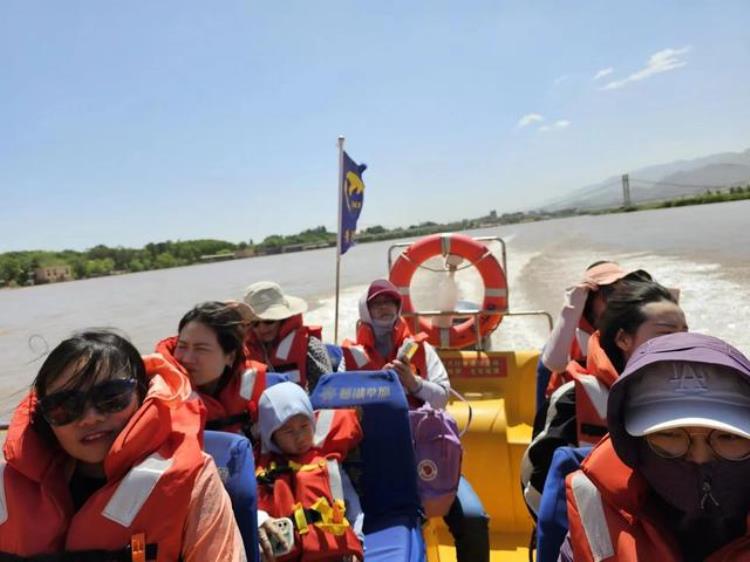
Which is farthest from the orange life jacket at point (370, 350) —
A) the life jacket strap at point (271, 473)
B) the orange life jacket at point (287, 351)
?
the life jacket strap at point (271, 473)

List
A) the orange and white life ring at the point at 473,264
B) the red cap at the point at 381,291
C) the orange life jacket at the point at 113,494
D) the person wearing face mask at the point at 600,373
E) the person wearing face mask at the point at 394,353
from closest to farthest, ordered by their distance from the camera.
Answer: the orange life jacket at the point at 113,494 → the person wearing face mask at the point at 600,373 → the person wearing face mask at the point at 394,353 → the red cap at the point at 381,291 → the orange and white life ring at the point at 473,264

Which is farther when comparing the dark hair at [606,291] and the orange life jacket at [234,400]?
the dark hair at [606,291]

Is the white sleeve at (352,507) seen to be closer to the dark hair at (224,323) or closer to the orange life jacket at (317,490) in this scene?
the orange life jacket at (317,490)

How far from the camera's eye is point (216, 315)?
1.83 metres

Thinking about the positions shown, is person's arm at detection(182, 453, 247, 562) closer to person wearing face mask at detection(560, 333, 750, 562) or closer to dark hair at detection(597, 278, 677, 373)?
person wearing face mask at detection(560, 333, 750, 562)

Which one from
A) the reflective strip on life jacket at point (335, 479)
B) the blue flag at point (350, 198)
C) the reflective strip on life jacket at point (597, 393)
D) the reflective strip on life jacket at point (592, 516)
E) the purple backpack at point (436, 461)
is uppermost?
the blue flag at point (350, 198)

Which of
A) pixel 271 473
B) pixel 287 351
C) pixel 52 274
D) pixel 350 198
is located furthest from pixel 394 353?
pixel 52 274

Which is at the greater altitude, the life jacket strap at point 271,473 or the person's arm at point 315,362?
the person's arm at point 315,362

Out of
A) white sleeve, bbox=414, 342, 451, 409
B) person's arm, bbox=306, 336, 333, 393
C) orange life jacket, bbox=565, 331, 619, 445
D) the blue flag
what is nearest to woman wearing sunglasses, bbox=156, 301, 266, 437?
person's arm, bbox=306, 336, 333, 393

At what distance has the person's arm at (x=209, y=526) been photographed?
43.6 inches

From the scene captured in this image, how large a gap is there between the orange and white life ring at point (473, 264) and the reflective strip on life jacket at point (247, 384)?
2.42m

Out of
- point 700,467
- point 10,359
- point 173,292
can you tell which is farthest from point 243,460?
point 173,292

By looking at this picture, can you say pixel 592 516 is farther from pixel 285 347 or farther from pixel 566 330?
pixel 285 347

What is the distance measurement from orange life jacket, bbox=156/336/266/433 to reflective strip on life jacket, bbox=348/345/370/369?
853mm
